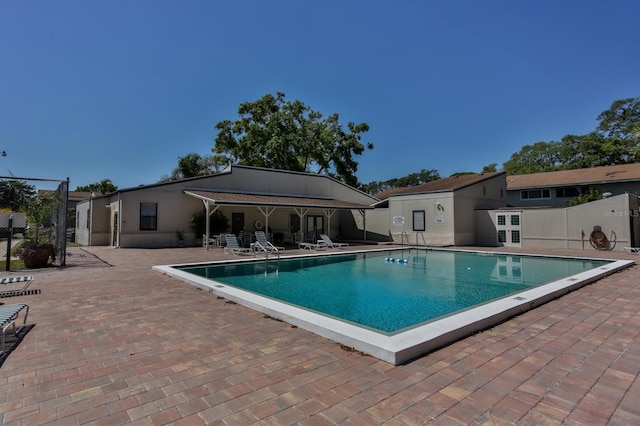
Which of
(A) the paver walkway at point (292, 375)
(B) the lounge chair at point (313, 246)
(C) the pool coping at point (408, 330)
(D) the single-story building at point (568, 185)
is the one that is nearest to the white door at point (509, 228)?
(D) the single-story building at point (568, 185)

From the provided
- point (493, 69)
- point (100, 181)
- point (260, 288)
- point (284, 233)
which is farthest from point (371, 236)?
point (100, 181)

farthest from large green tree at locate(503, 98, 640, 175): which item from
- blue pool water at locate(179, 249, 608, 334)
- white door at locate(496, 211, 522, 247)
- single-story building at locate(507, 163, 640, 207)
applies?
blue pool water at locate(179, 249, 608, 334)

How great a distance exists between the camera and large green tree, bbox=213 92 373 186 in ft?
106

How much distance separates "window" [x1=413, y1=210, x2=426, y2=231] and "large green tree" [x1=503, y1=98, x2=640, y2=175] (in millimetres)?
21369

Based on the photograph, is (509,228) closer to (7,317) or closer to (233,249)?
(233,249)

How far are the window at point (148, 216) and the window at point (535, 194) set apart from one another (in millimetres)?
26741

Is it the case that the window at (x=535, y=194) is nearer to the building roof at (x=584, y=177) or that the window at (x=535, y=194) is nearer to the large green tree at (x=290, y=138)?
the building roof at (x=584, y=177)

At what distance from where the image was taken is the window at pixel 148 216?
1797 cm

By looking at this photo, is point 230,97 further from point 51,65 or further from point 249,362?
point 249,362

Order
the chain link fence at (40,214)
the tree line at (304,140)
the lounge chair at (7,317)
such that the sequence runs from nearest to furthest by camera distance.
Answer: the lounge chair at (7,317) → the chain link fence at (40,214) → the tree line at (304,140)

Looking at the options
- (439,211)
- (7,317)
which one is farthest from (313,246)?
(7,317)

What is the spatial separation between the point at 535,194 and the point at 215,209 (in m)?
24.2

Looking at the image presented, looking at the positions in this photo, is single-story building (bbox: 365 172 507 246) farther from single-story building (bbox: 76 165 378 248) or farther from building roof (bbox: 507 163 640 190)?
building roof (bbox: 507 163 640 190)

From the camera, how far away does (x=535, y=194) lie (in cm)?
2677
